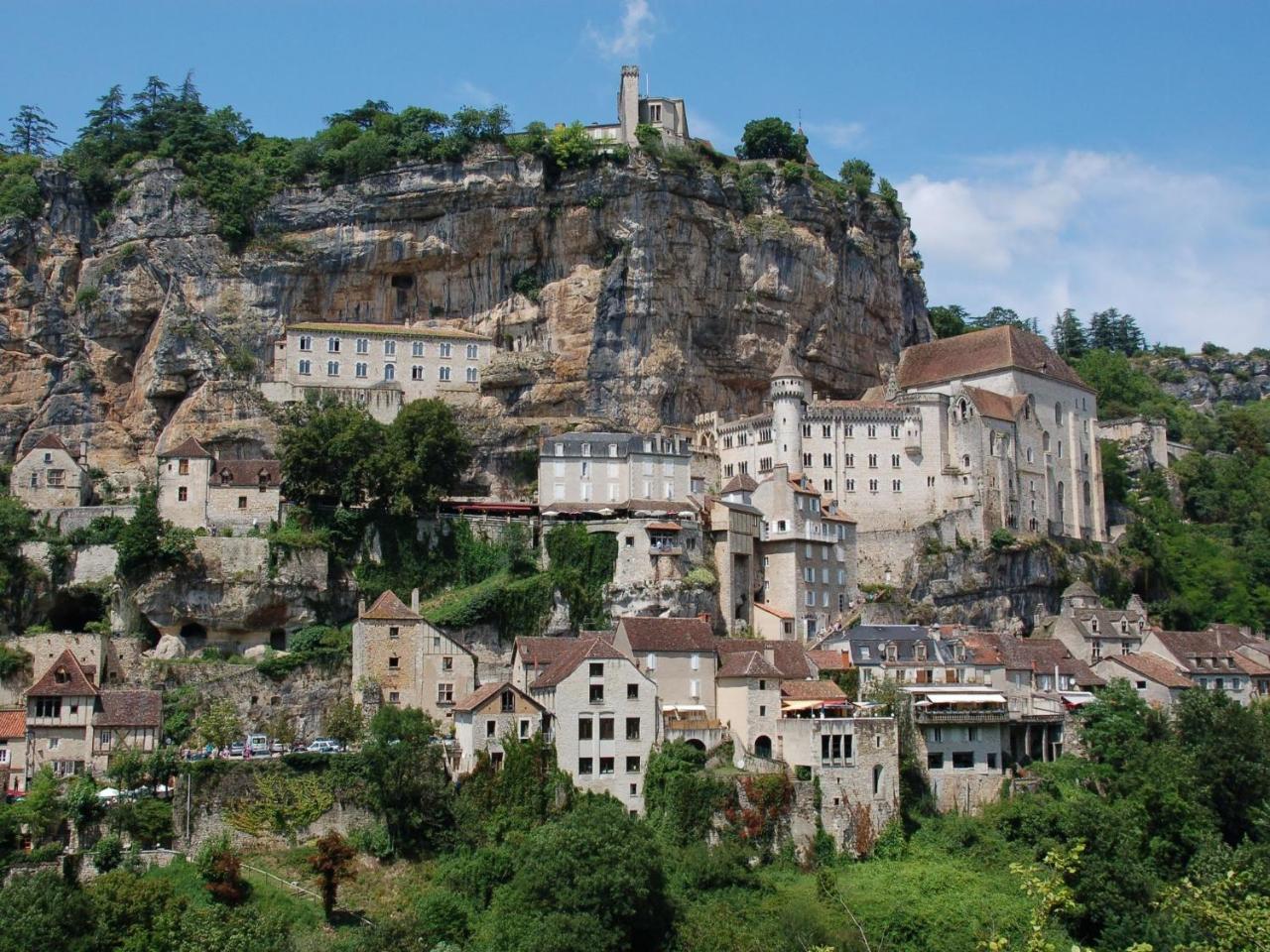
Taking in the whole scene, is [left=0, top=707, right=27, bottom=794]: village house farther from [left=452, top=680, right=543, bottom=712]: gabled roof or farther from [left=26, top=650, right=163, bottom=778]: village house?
[left=452, top=680, right=543, bottom=712]: gabled roof

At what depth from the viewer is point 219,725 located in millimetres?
54688

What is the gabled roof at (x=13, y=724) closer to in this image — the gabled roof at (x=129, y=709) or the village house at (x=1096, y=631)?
the gabled roof at (x=129, y=709)

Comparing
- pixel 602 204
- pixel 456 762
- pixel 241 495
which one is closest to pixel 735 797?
pixel 456 762

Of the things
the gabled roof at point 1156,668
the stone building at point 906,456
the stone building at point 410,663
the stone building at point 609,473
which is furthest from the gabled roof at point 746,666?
the stone building at point 906,456

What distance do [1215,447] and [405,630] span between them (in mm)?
83627

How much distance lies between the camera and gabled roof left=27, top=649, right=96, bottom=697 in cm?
5300

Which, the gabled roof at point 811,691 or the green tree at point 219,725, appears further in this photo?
the gabled roof at point 811,691

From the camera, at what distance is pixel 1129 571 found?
8625cm

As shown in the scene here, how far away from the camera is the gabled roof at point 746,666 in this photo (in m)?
56.5

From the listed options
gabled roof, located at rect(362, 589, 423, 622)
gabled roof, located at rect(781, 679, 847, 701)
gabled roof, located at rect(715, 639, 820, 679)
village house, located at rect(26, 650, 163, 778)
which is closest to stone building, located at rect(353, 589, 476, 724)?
gabled roof, located at rect(362, 589, 423, 622)

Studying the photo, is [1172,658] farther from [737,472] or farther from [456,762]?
[456,762]

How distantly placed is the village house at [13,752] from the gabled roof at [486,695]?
1592 centimetres

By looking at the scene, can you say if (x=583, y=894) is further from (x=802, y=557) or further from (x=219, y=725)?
(x=802, y=557)

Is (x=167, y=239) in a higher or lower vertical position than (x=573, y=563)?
higher
